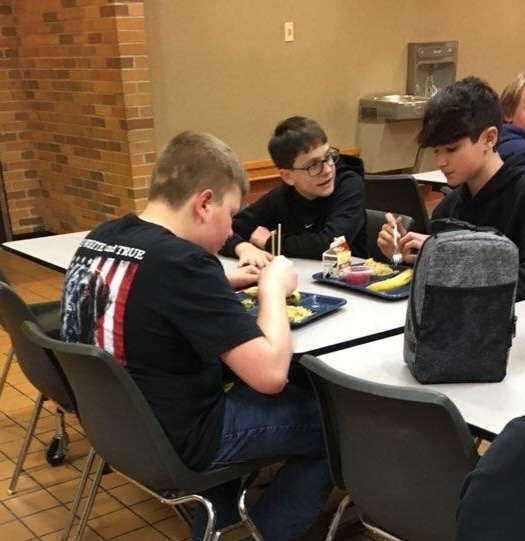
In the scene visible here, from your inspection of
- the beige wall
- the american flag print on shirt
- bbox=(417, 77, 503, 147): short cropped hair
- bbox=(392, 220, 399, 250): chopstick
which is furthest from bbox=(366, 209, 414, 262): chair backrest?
the beige wall

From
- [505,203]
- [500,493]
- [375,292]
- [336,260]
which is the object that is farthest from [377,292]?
[500,493]

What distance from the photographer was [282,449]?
1661 mm

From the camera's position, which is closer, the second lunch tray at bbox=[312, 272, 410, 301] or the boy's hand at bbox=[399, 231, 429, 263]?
the second lunch tray at bbox=[312, 272, 410, 301]

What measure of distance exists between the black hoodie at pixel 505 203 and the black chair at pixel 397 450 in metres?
0.88

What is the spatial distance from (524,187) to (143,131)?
2997 millimetres

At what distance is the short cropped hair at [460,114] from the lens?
1984 millimetres

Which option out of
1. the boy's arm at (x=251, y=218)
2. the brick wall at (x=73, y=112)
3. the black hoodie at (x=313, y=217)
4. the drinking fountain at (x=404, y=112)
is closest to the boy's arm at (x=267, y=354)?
the black hoodie at (x=313, y=217)

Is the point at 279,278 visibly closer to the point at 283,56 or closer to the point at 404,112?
→ the point at 283,56

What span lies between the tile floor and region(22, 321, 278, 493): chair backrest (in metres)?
0.60

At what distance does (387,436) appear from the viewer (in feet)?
4.15

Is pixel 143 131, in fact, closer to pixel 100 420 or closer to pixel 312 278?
pixel 312 278

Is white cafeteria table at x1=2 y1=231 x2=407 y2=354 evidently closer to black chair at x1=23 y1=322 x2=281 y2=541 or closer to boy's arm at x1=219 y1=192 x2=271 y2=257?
black chair at x1=23 y1=322 x2=281 y2=541

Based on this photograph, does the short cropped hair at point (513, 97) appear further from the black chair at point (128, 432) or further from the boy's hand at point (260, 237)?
the black chair at point (128, 432)

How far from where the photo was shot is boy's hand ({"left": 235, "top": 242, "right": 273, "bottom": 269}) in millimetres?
2225
